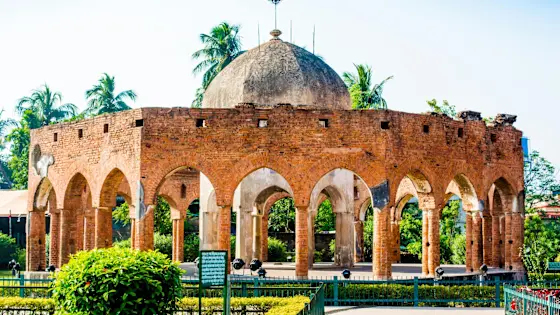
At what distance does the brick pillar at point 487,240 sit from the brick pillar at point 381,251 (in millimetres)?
5137

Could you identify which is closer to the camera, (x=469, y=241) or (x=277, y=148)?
(x=277, y=148)

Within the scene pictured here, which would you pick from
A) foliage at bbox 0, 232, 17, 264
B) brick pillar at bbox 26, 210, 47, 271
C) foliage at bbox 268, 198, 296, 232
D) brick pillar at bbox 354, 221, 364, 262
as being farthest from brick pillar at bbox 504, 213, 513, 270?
foliage at bbox 0, 232, 17, 264

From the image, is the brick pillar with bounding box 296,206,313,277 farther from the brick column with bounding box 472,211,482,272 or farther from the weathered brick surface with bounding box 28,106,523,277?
the brick column with bounding box 472,211,482,272

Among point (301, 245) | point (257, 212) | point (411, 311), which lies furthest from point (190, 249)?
point (411, 311)

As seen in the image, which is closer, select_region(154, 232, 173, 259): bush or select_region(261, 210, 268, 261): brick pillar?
select_region(261, 210, 268, 261): brick pillar

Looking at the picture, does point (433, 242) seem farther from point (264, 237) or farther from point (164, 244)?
point (164, 244)

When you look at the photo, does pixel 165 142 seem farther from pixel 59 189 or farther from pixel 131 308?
pixel 131 308

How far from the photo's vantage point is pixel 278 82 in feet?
67.1

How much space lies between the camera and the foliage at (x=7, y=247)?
29.3m

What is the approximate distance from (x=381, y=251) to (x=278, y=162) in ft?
10.6

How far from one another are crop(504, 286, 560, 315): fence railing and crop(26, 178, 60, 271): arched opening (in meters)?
13.7

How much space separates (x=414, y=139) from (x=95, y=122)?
8.24m

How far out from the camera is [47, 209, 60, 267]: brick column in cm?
2200

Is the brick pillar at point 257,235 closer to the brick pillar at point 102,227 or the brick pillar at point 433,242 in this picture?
the brick pillar at point 102,227
